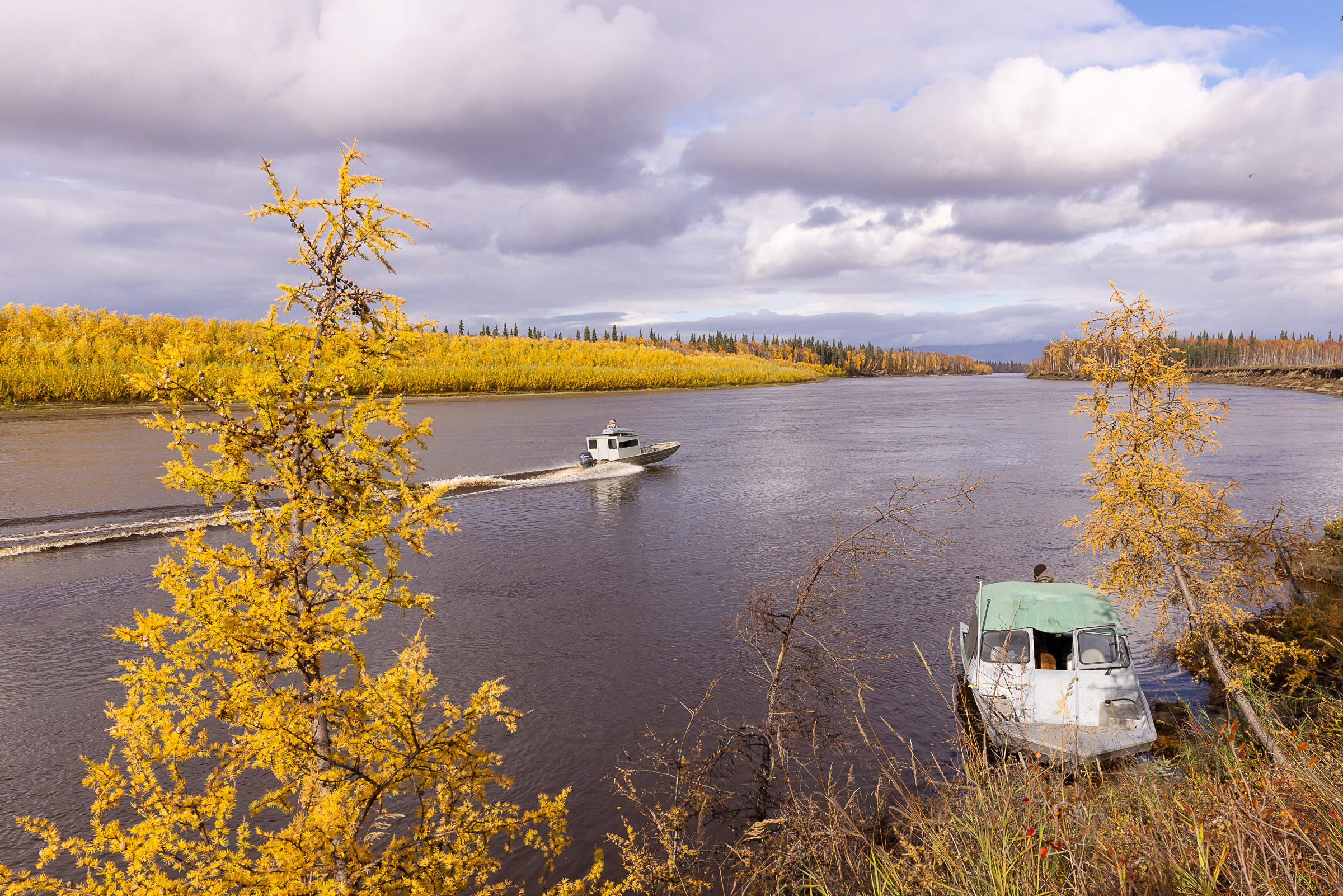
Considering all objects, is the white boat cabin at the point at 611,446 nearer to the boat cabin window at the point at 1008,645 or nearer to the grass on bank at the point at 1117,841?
the boat cabin window at the point at 1008,645

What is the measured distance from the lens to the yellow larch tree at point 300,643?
17.1ft

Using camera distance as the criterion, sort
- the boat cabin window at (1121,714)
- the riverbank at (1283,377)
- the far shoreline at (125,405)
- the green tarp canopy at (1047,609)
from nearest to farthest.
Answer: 1. the boat cabin window at (1121,714)
2. the green tarp canopy at (1047,609)
3. the far shoreline at (125,405)
4. the riverbank at (1283,377)

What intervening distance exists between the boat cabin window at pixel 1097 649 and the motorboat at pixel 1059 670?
0.04ft

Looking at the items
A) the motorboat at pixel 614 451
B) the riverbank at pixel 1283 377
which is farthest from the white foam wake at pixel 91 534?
the riverbank at pixel 1283 377

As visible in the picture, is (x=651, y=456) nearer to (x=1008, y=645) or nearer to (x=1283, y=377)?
(x=1008, y=645)

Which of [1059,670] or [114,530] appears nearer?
[1059,670]

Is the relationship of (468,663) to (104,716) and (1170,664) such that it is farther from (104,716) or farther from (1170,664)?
(1170,664)

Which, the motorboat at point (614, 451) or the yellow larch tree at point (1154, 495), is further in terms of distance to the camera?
the motorboat at point (614, 451)

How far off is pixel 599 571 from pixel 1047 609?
16.4 m

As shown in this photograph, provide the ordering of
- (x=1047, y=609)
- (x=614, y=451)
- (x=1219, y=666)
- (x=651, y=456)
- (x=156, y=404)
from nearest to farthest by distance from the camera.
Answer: (x=1219, y=666) < (x=1047, y=609) < (x=614, y=451) < (x=651, y=456) < (x=156, y=404)

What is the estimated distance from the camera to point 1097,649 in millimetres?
13336

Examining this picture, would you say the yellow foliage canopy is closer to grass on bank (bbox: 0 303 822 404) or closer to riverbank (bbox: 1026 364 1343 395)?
grass on bank (bbox: 0 303 822 404)

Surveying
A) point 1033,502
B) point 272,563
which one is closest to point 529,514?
point 1033,502

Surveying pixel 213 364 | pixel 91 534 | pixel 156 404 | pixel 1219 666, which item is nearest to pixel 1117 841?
pixel 1219 666
